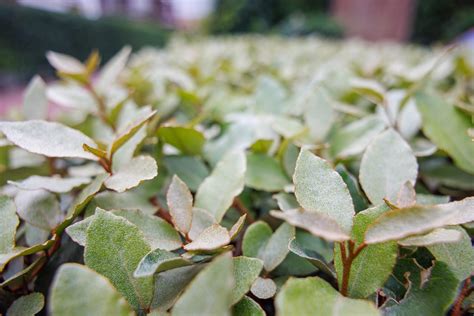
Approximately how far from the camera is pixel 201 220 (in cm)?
63

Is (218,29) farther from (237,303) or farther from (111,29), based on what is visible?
(237,303)

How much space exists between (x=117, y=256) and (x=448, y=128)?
692 millimetres

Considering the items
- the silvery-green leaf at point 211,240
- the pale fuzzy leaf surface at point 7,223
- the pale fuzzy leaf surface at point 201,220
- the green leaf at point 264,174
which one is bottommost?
the green leaf at point 264,174

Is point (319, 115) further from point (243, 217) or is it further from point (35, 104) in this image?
point (35, 104)

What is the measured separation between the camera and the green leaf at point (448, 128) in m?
0.79

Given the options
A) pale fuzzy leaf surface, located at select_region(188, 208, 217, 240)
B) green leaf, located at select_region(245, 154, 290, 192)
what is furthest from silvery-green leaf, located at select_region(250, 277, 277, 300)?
green leaf, located at select_region(245, 154, 290, 192)

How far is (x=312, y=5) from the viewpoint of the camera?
17344 mm

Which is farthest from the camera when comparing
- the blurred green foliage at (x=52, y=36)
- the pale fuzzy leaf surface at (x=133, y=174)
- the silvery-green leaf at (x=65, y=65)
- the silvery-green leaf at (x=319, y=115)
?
the blurred green foliage at (x=52, y=36)

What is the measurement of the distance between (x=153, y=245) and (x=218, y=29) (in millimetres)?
14685

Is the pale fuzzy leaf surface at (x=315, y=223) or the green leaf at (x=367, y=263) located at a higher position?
the pale fuzzy leaf surface at (x=315, y=223)

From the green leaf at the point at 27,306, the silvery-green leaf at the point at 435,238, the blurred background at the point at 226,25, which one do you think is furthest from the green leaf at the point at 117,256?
the blurred background at the point at 226,25

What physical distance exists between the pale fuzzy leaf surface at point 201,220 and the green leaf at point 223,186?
0.02m

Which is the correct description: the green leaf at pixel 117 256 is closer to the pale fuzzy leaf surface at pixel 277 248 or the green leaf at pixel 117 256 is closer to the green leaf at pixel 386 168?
the pale fuzzy leaf surface at pixel 277 248

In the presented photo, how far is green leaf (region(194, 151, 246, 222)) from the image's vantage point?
66 cm
